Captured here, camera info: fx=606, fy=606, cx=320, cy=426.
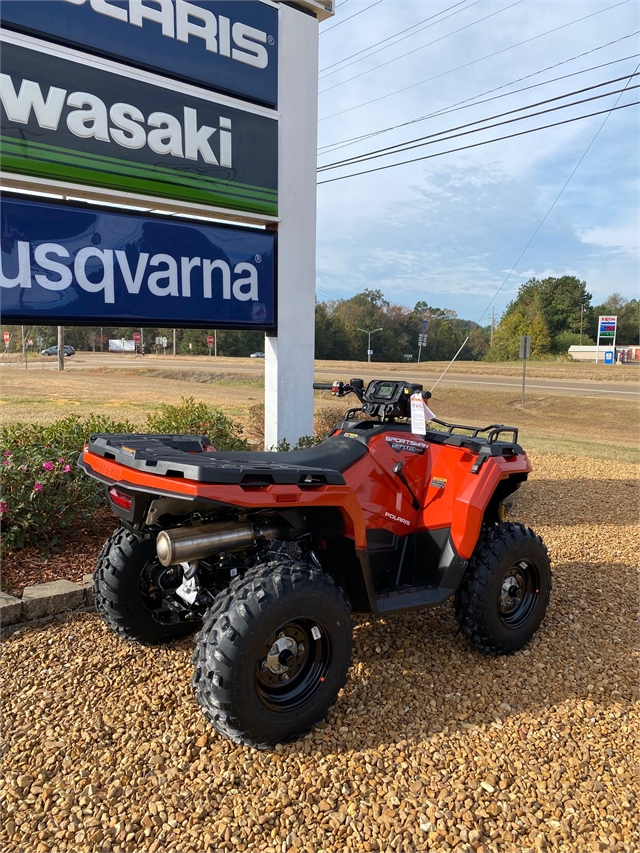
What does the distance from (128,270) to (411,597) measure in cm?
329

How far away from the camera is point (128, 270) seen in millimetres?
4688

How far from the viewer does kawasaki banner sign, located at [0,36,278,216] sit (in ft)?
13.6

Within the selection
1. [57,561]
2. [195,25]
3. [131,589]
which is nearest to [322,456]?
[131,589]

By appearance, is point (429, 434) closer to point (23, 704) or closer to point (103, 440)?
point (103, 440)

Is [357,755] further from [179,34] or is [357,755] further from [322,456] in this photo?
[179,34]

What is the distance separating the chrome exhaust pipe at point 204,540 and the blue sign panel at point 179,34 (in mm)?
3857

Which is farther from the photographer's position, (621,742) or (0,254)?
(0,254)

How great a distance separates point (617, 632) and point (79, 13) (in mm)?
5500

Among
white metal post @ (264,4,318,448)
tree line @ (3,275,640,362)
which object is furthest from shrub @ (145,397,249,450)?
tree line @ (3,275,640,362)

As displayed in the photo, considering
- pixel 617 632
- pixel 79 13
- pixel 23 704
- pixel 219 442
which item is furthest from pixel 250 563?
pixel 79 13

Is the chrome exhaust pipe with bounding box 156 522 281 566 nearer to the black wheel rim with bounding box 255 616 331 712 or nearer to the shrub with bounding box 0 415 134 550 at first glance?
the black wheel rim with bounding box 255 616 331 712

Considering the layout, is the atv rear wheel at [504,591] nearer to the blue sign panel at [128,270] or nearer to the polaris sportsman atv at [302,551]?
the polaris sportsman atv at [302,551]

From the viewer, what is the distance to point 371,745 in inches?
97.6

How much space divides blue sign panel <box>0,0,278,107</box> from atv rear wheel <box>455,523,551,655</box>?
4297mm
